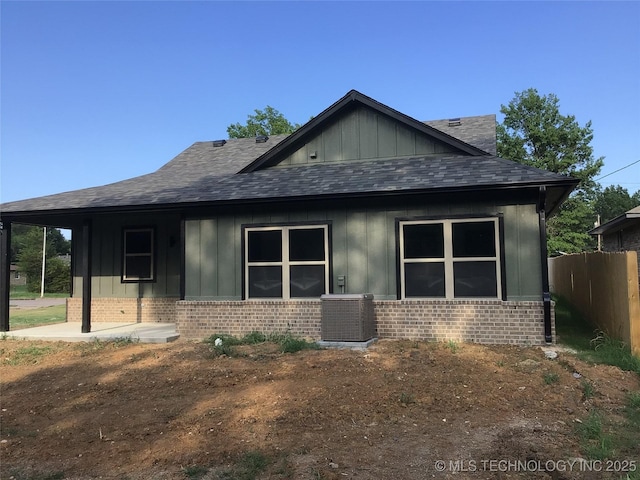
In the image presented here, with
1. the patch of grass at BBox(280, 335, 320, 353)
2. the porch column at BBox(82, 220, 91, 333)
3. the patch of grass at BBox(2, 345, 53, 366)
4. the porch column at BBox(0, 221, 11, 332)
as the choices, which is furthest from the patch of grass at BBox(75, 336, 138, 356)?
the patch of grass at BBox(280, 335, 320, 353)

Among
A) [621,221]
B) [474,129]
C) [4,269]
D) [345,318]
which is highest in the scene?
[474,129]

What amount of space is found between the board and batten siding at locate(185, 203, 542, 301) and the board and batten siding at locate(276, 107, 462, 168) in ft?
6.39

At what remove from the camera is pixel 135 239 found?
13117 mm

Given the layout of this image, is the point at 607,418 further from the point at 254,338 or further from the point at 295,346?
the point at 254,338

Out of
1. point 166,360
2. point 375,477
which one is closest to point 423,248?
point 166,360

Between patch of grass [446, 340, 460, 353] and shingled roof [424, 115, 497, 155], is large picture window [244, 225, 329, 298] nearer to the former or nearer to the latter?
patch of grass [446, 340, 460, 353]

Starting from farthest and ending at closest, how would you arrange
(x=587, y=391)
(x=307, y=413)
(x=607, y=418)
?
(x=587, y=391), (x=307, y=413), (x=607, y=418)

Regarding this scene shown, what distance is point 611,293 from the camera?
348 inches

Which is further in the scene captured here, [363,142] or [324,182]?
[363,142]

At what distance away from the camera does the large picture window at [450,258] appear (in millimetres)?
9109

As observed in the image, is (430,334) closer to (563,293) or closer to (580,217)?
(563,293)

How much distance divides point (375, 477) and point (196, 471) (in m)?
1.47

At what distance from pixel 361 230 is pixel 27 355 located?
21.9 ft

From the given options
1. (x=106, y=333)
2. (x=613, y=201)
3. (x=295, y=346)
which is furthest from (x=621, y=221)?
(x=613, y=201)
